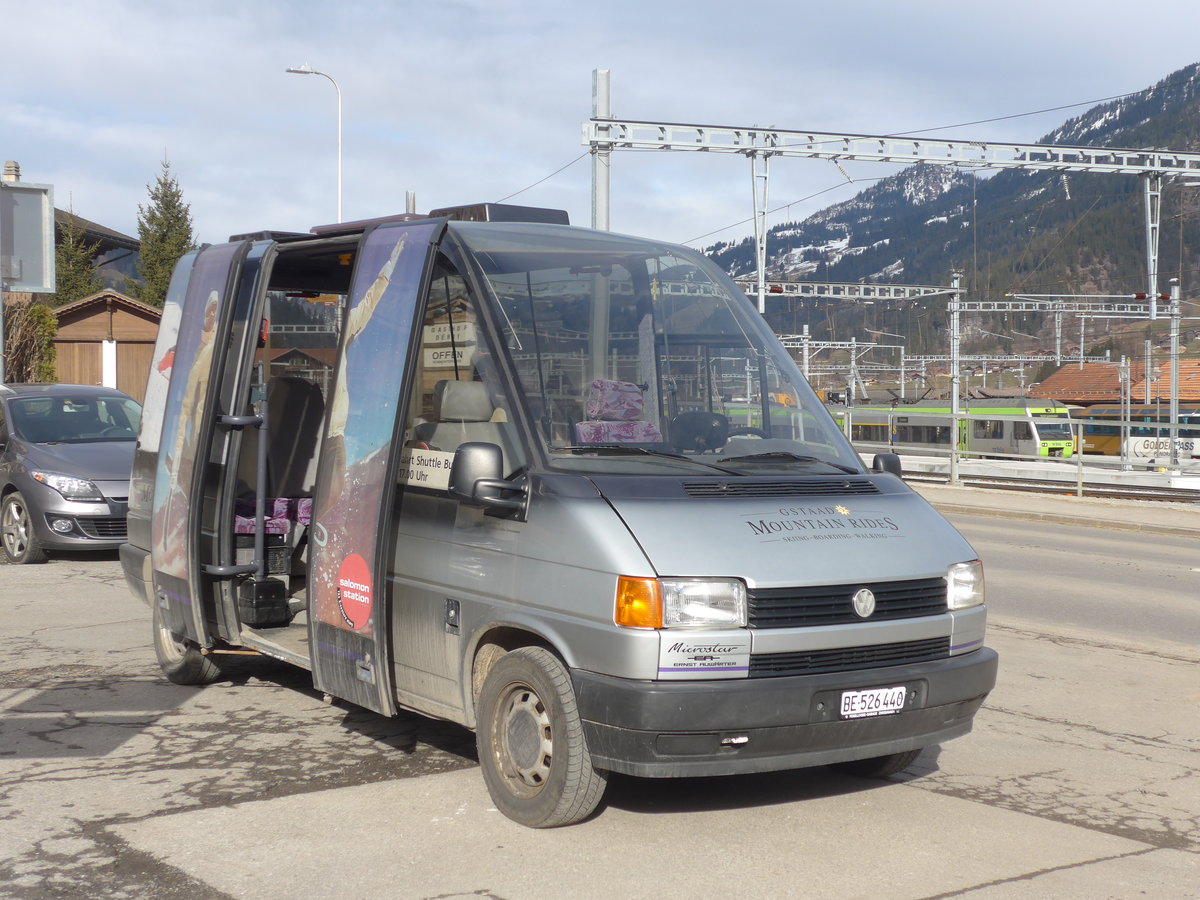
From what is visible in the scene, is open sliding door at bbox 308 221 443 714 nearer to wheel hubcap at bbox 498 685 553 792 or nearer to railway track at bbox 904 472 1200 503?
wheel hubcap at bbox 498 685 553 792

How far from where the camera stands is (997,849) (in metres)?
4.75

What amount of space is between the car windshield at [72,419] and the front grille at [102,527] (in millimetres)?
1178

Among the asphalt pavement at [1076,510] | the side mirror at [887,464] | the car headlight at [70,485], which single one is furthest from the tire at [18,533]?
the asphalt pavement at [1076,510]

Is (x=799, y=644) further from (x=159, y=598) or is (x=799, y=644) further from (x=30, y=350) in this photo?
(x=30, y=350)

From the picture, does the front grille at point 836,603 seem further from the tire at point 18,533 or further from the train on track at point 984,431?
the train on track at point 984,431

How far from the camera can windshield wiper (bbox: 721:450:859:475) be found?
5366 millimetres

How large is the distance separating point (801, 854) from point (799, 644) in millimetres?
733

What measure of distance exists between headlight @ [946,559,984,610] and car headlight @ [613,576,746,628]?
0.96m

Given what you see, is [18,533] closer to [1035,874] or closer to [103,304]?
[1035,874]

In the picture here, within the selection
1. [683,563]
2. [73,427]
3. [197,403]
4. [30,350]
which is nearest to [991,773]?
[683,563]

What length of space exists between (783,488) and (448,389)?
4.55 ft

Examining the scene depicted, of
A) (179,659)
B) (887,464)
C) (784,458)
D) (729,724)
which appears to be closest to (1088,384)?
(887,464)

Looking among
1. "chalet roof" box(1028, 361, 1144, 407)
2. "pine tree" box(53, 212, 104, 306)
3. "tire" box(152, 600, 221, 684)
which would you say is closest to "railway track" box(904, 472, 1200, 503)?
Answer: "tire" box(152, 600, 221, 684)

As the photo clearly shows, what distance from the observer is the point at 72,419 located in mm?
13648
